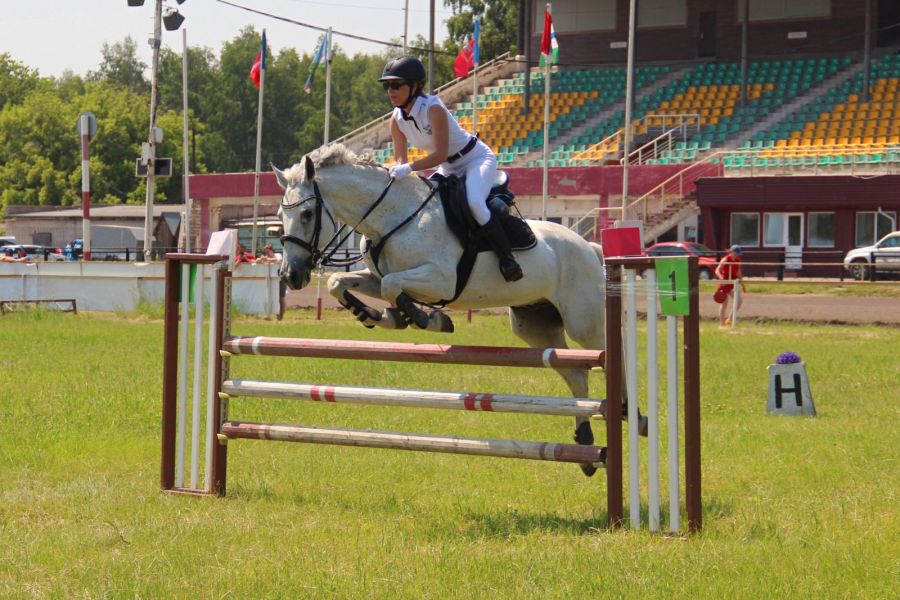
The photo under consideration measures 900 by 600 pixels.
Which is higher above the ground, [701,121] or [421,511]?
[701,121]

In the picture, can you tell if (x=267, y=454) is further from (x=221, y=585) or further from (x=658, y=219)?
(x=658, y=219)

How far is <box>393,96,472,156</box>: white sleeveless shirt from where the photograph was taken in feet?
25.5

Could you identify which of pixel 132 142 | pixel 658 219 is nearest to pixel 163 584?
pixel 658 219

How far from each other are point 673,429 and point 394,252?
213 cm

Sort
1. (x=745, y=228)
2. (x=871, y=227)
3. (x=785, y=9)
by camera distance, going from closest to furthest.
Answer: (x=871, y=227)
(x=745, y=228)
(x=785, y=9)

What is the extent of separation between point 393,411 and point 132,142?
73629 mm

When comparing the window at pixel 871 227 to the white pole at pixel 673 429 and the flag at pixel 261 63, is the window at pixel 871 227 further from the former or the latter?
the white pole at pixel 673 429

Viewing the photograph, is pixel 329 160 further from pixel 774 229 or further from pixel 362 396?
pixel 774 229

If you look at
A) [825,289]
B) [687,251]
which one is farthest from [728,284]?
[687,251]

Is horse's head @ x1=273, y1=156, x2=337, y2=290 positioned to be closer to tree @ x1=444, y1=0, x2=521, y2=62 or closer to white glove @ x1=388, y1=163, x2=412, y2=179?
white glove @ x1=388, y1=163, x2=412, y2=179

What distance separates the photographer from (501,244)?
7.77m

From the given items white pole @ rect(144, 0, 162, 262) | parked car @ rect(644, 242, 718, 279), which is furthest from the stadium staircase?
white pole @ rect(144, 0, 162, 262)

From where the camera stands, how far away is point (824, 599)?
5.24m

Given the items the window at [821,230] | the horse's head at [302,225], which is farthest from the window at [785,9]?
the horse's head at [302,225]
